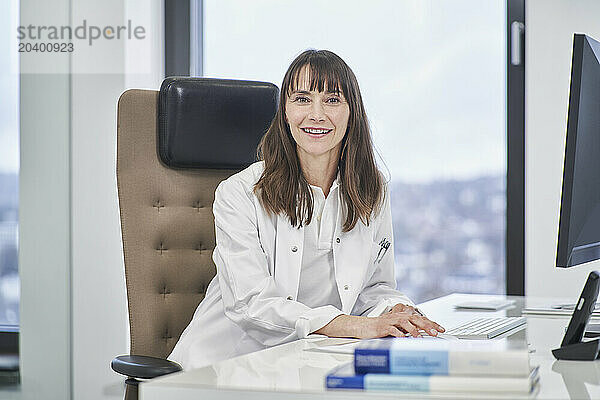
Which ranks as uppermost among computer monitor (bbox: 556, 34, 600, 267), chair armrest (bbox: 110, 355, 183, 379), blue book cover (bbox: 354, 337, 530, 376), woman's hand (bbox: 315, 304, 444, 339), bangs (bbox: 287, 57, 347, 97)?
bangs (bbox: 287, 57, 347, 97)

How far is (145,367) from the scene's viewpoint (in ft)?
5.00

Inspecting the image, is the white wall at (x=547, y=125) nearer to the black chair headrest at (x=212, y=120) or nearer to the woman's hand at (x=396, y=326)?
the black chair headrest at (x=212, y=120)

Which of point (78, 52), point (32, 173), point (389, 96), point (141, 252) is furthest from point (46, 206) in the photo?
point (389, 96)

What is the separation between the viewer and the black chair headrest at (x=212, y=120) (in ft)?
6.47

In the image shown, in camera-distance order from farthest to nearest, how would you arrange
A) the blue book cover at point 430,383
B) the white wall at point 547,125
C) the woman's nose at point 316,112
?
the white wall at point 547,125 → the woman's nose at point 316,112 → the blue book cover at point 430,383

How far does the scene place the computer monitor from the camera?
1232mm

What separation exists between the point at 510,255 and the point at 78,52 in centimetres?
183

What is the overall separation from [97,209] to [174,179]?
1098 millimetres

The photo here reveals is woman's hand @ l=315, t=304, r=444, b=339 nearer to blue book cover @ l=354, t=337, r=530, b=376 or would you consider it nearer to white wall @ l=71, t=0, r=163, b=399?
blue book cover @ l=354, t=337, r=530, b=376

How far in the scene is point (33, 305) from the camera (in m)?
2.78

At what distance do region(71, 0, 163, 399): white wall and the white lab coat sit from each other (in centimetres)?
124

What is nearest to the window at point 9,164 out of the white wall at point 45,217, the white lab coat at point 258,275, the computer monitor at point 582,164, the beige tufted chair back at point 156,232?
the white wall at point 45,217

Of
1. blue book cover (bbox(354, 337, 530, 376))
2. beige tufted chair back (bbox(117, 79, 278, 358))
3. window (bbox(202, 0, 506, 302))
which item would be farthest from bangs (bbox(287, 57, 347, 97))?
window (bbox(202, 0, 506, 302))

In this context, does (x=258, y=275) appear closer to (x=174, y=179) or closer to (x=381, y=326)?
(x=381, y=326)
